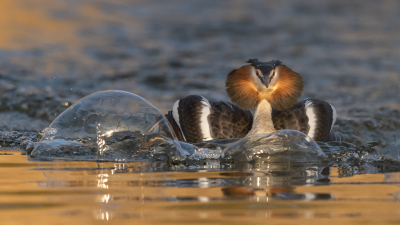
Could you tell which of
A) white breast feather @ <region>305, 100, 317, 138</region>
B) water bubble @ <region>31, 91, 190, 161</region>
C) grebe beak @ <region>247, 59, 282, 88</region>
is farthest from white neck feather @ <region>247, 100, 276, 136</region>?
water bubble @ <region>31, 91, 190, 161</region>

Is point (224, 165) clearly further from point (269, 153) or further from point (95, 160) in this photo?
point (95, 160)

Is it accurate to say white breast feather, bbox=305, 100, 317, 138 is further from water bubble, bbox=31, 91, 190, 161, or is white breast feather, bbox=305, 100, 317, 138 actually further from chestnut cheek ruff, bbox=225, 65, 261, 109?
water bubble, bbox=31, 91, 190, 161

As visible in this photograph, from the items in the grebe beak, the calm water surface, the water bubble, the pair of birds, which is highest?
the grebe beak

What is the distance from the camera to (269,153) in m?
5.04

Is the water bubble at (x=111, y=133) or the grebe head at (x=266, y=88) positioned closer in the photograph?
the water bubble at (x=111, y=133)

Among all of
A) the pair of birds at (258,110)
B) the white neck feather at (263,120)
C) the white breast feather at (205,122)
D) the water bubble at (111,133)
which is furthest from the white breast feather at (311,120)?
the water bubble at (111,133)

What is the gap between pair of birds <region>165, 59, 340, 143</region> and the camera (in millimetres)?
7082

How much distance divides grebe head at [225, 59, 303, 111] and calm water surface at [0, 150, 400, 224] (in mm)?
2662

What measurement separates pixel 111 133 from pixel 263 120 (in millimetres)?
2581

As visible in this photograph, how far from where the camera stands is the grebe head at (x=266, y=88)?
715 centimetres

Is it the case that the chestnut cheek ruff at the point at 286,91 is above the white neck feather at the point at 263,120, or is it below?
above

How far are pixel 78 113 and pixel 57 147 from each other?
48 centimetres

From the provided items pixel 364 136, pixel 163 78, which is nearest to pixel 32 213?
pixel 364 136

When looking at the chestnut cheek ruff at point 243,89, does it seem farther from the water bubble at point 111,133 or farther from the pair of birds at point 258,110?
the water bubble at point 111,133
